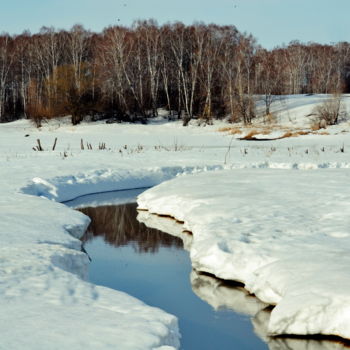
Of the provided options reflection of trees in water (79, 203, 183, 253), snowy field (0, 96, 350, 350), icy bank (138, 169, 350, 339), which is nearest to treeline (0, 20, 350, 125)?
snowy field (0, 96, 350, 350)

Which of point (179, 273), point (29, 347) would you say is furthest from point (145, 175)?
point (29, 347)

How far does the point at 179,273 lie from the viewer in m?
7.34

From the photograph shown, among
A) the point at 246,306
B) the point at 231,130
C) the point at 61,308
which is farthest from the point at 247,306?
the point at 231,130

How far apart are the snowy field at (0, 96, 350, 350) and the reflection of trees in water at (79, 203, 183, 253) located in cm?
49

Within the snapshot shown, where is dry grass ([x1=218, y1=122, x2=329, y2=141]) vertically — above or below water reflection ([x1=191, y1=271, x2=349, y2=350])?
above

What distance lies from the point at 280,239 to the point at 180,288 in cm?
144

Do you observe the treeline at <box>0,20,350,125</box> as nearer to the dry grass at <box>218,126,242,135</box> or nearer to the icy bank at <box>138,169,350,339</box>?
the dry grass at <box>218,126,242,135</box>

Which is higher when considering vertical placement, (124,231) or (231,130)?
(231,130)

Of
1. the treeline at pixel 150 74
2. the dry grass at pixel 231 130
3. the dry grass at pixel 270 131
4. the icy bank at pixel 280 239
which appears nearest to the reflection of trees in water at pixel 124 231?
the icy bank at pixel 280 239

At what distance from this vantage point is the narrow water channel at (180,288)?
5.07 metres

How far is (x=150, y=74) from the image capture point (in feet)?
126

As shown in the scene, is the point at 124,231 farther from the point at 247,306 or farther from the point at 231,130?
the point at 231,130

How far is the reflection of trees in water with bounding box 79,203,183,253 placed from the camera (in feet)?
30.2

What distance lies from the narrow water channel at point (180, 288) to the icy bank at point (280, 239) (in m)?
0.16
